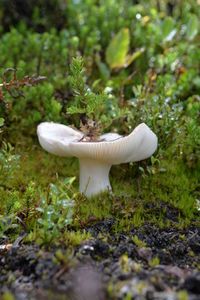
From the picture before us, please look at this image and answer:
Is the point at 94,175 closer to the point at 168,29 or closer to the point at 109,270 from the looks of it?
the point at 109,270

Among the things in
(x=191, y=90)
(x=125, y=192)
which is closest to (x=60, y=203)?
(x=125, y=192)

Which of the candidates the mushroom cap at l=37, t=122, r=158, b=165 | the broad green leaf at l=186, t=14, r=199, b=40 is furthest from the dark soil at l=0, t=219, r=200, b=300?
the broad green leaf at l=186, t=14, r=199, b=40

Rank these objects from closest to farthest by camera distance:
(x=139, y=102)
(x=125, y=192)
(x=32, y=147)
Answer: (x=125, y=192), (x=139, y=102), (x=32, y=147)

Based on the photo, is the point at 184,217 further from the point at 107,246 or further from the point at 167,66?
the point at 167,66

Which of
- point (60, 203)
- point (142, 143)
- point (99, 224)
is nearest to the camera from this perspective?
point (60, 203)

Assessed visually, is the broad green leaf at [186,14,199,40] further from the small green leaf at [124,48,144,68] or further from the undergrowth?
the small green leaf at [124,48,144,68]

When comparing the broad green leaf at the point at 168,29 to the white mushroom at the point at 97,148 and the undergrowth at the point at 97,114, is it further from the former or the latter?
the white mushroom at the point at 97,148

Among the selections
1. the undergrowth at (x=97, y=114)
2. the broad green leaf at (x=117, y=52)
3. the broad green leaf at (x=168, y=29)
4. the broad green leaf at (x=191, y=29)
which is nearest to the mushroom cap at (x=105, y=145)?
the undergrowth at (x=97, y=114)
